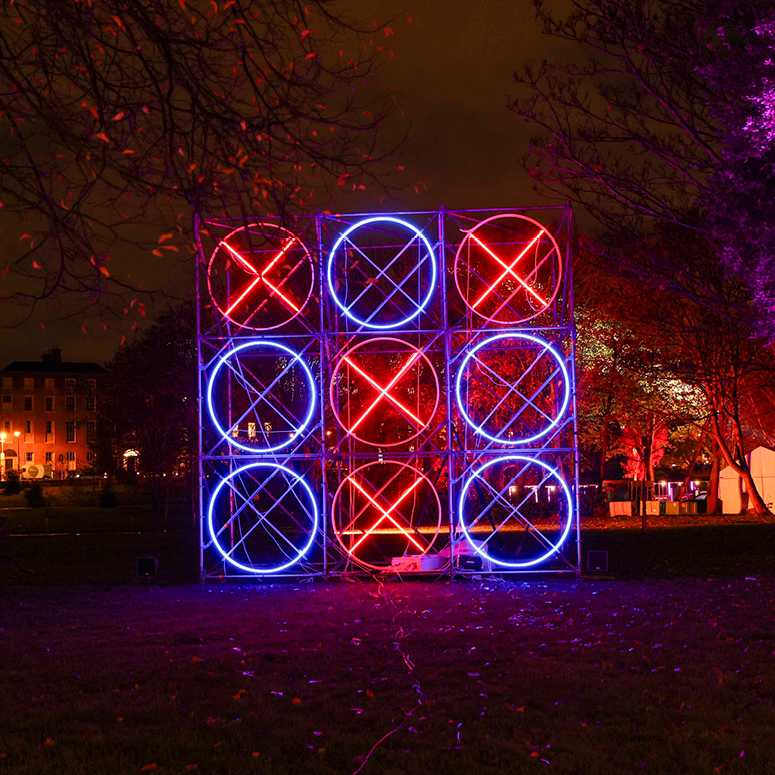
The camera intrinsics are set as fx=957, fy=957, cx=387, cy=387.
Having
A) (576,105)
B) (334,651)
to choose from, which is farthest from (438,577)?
(576,105)

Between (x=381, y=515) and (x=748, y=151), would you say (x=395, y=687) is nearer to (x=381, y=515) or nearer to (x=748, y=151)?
(x=748, y=151)

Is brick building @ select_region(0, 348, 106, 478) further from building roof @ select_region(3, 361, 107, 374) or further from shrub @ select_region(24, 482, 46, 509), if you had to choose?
shrub @ select_region(24, 482, 46, 509)

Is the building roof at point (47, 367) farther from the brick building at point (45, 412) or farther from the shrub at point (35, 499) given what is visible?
the shrub at point (35, 499)

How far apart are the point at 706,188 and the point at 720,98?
134 centimetres

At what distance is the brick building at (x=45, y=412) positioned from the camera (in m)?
107

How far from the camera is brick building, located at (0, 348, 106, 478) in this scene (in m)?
107

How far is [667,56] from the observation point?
49.1 feet

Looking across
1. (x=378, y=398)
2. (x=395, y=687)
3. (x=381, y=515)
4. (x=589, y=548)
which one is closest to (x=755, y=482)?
(x=589, y=548)

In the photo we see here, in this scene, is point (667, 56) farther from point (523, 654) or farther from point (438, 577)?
point (523, 654)

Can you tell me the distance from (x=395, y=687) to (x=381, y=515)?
42.6ft

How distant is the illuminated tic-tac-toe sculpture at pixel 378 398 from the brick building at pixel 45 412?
254 ft

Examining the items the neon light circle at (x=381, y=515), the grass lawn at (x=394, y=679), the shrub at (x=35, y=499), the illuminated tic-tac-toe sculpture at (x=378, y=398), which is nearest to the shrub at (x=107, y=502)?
the shrub at (x=35, y=499)

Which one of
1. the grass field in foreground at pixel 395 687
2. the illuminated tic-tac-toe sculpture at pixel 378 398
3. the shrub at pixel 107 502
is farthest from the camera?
the shrub at pixel 107 502

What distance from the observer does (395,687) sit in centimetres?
711
